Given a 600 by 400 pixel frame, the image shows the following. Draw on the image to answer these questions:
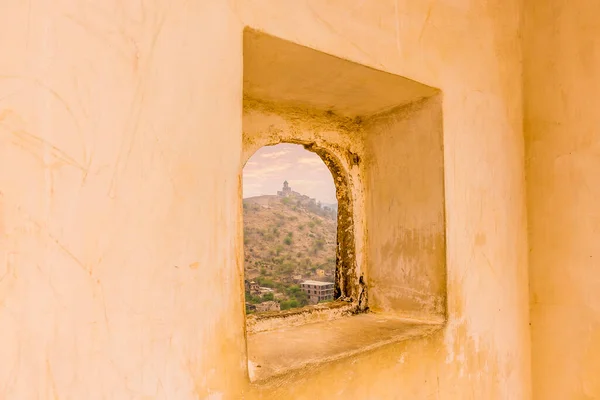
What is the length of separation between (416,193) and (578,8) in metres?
0.86

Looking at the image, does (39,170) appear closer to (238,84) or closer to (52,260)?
(52,260)

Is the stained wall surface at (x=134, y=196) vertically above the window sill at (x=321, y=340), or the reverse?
the stained wall surface at (x=134, y=196)

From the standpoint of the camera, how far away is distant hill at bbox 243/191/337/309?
153 cm

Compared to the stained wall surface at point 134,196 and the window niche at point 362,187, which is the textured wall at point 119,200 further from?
the window niche at point 362,187

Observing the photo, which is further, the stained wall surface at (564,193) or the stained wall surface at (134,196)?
the stained wall surface at (564,193)

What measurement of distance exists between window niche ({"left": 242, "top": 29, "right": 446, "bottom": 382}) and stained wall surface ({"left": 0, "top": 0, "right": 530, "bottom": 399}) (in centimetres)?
11

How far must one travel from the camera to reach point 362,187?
151cm

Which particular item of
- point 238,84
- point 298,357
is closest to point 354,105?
point 238,84

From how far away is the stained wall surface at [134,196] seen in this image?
0.58 meters

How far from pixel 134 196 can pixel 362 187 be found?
989 mm

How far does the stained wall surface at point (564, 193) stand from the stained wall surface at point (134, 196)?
737mm

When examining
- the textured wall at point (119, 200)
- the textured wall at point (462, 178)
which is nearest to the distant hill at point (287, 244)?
the textured wall at point (462, 178)

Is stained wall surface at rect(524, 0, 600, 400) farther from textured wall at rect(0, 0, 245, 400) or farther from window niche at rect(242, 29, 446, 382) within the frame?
textured wall at rect(0, 0, 245, 400)

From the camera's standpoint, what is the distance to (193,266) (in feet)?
2.39
